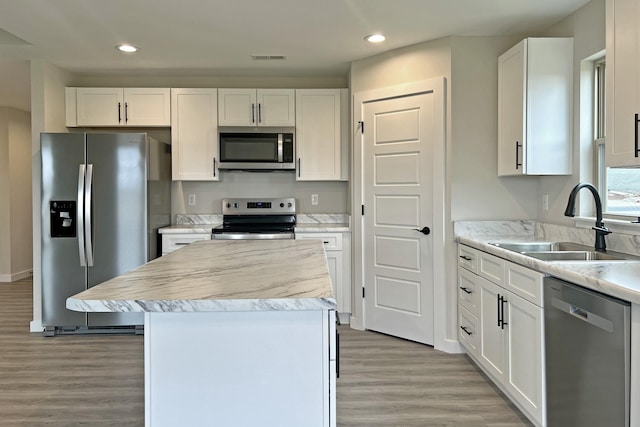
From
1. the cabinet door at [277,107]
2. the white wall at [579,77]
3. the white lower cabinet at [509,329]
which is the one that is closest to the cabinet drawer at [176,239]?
the cabinet door at [277,107]

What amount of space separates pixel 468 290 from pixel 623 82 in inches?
63.3

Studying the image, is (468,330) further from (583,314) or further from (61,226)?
(61,226)

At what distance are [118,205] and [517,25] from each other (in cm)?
339

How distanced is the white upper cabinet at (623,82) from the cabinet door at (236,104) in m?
2.99

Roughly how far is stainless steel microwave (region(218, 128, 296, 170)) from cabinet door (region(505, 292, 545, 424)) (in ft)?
8.37

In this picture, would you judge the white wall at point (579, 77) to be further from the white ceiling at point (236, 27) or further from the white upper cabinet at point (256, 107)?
the white upper cabinet at point (256, 107)

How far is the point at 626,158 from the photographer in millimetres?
2020

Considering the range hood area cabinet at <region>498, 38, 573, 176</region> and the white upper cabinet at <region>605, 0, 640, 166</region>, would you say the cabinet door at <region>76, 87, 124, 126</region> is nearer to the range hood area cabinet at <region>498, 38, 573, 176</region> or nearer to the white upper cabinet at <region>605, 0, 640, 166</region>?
the range hood area cabinet at <region>498, 38, 573, 176</region>

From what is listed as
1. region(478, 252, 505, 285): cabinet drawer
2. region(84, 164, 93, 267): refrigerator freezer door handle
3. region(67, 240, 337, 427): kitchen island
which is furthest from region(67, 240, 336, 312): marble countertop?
region(84, 164, 93, 267): refrigerator freezer door handle

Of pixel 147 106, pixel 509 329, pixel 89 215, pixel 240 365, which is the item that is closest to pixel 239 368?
pixel 240 365

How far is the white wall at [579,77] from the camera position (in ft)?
8.96

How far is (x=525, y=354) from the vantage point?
2.25 m

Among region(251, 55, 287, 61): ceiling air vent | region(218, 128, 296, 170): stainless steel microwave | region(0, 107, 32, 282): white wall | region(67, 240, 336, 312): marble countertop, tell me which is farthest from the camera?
region(0, 107, 32, 282): white wall

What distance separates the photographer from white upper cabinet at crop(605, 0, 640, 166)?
6.41 ft
